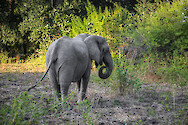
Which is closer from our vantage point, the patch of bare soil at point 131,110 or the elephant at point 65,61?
the patch of bare soil at point 131,110

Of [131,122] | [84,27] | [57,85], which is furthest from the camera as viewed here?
[84,27]

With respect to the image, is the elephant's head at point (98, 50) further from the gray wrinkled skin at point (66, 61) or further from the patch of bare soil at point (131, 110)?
the patch of bare soil at point (131, 110)

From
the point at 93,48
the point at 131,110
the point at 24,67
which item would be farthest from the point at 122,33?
the point at 131,110

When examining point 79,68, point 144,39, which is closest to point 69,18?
point 144,39

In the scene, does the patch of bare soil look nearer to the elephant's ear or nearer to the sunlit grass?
the elephant's ear

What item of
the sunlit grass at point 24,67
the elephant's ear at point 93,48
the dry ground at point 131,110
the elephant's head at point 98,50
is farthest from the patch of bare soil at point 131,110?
the sunlit grass at point 24,67

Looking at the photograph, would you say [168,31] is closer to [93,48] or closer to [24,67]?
[93,48]

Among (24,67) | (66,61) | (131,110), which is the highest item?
(66,61)

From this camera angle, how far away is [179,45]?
7.94 meters

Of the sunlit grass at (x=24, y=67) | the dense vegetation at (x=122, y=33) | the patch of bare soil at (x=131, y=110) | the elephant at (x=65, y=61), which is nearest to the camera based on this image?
the patch of bare soil at (x=131, y=110)

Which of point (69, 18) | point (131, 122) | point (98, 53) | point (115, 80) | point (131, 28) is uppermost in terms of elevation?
point (69, 18)

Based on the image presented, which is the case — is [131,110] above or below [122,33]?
below

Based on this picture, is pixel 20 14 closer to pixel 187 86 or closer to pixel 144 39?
pixel 144 39

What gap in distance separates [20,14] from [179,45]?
1075 centimetres
